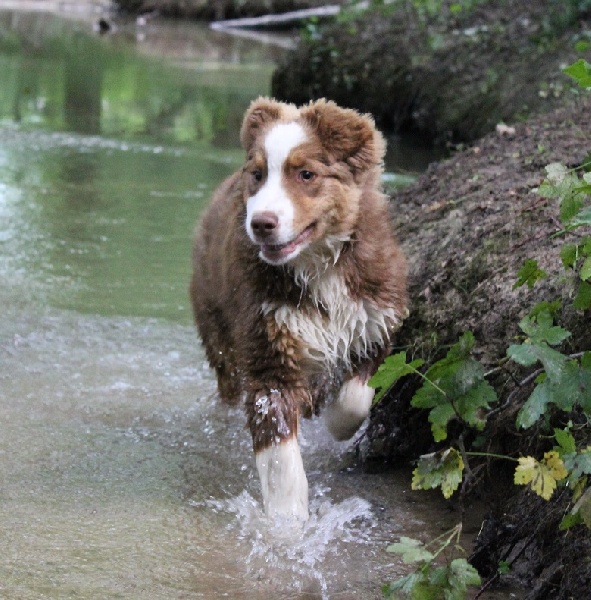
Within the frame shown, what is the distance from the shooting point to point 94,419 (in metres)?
6.46

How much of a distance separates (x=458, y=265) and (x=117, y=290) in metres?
3.48

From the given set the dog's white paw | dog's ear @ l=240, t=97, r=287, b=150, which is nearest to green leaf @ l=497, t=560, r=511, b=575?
the dog's white paw

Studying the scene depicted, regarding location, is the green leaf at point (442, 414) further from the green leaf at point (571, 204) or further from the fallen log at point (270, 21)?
the fallen log at point (270, 21)

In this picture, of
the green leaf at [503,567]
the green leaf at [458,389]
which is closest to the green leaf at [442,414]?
the green leaf at [458,389]

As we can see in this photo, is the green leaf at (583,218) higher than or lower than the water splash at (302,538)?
higher

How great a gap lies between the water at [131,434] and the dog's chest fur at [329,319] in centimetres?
72

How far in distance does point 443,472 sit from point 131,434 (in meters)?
2.76

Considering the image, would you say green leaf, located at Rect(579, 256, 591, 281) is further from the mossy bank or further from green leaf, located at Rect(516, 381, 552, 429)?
the mossy bank

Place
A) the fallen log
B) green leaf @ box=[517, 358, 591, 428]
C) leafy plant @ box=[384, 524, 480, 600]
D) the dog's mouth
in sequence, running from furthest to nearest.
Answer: the fallen log, the dog's mouth, green leaf @ box=[517, 358, 591, 428], leafy plant @ box=[384, 524, 480, 600]

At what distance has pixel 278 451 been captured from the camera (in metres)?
5.21

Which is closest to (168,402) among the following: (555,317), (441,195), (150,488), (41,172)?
(150,488)

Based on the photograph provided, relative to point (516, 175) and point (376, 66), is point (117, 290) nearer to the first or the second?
point (516, 175)

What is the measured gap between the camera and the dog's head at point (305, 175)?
5.06 m

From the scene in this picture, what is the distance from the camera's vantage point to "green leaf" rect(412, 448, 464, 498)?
12.8 ft
